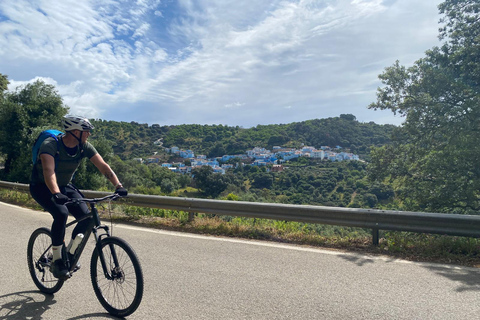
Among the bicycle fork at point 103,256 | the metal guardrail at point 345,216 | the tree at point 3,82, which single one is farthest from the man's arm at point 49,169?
the tree at point 3,82

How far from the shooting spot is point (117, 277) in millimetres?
3227

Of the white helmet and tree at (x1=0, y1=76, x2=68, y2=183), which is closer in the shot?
the white helmet

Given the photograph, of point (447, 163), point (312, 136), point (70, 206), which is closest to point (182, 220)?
point (70, 206)

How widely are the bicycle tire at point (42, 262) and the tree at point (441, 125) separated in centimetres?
1414

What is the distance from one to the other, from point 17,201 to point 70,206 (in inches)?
391

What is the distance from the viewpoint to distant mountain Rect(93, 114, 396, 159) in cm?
5306

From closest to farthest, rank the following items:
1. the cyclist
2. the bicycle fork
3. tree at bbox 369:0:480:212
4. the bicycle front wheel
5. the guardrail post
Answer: the bicycle front wheel
the bicycle fork
the cyclist
the guardrail post
tree at bbox 369:0:480:212

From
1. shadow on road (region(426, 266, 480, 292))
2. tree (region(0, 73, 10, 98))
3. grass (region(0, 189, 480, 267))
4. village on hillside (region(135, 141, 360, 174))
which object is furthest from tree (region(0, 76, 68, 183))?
shadow on road (region(426, 266, 480, 292))

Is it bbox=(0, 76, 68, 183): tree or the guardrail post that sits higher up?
bbox=(0, 76, 68, 183): tree

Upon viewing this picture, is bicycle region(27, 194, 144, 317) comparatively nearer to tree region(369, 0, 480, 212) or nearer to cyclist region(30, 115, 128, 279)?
cyclist region(30, 115, 128, 279)

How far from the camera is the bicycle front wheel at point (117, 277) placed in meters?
3.09

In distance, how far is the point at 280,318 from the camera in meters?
3.19

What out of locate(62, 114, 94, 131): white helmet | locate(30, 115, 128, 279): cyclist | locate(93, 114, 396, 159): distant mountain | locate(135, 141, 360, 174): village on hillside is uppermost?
A: locate(93, 114, 396, 159): distant mountain

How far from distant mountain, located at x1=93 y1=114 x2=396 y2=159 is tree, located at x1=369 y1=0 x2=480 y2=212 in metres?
29.3
